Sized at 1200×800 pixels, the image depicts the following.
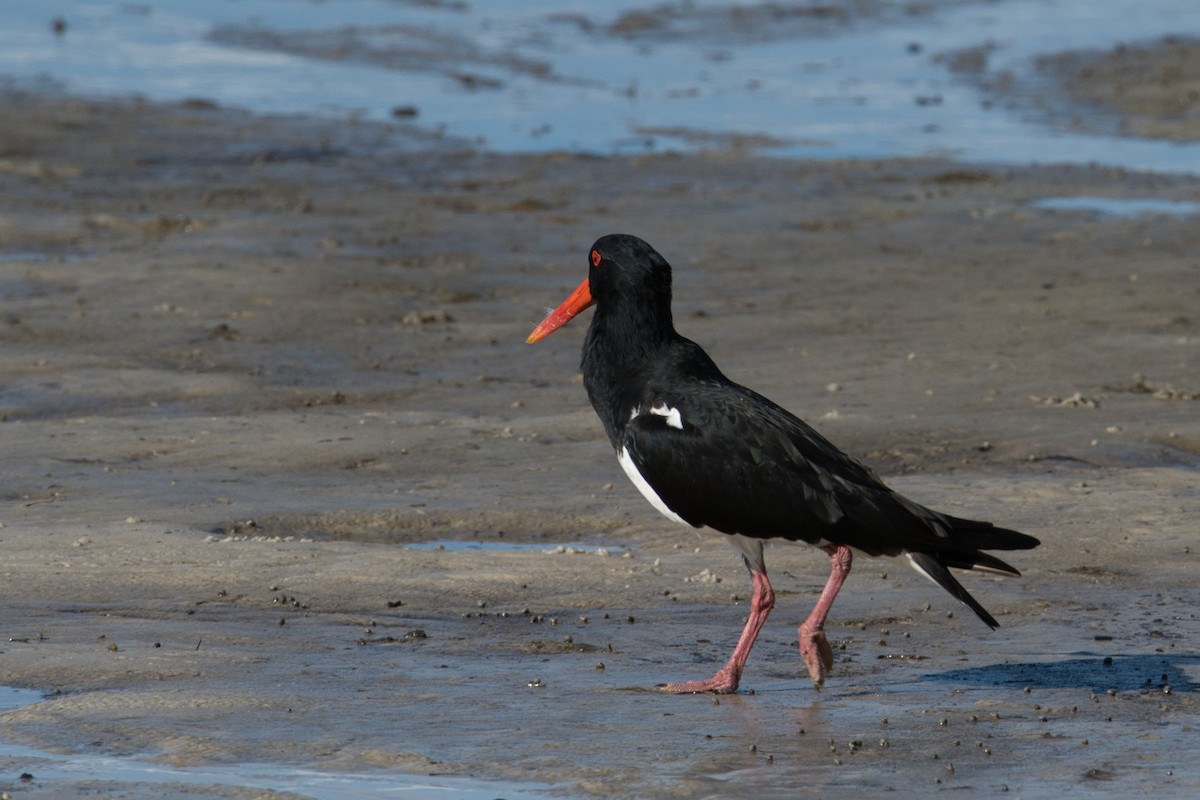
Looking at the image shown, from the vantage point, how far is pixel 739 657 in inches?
231

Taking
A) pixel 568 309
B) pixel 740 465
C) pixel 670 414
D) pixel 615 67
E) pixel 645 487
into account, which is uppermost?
pixel 615 67

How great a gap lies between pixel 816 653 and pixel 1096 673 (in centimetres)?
97

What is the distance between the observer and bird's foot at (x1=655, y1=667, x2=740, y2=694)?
5785 mm

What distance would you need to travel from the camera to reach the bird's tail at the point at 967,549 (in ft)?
18.8

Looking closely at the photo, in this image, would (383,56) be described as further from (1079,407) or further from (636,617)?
(636,617)

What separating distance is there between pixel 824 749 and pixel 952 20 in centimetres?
3231

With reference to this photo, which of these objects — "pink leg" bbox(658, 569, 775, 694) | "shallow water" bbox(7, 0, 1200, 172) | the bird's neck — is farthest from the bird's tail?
"shallow water" bbox(7, 0, 1200, 172)

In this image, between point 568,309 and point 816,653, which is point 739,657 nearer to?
point 816,653

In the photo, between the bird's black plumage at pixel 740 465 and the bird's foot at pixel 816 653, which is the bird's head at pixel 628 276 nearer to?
the bird's black plumage at pixel 740 465

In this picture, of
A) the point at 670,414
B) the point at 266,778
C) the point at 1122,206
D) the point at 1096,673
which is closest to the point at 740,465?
the point at 670,414

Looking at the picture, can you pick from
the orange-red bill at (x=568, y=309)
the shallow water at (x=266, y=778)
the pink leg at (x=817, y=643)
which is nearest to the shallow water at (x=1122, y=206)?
the orange-red bill at (x=568, y=309)

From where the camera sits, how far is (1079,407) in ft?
33.1

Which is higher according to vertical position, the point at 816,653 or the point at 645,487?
the point at 645,487

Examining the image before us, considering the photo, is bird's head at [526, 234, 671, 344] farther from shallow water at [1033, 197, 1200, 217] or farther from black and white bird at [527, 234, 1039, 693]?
shallow water at [1033, 197, 1200, 217]
